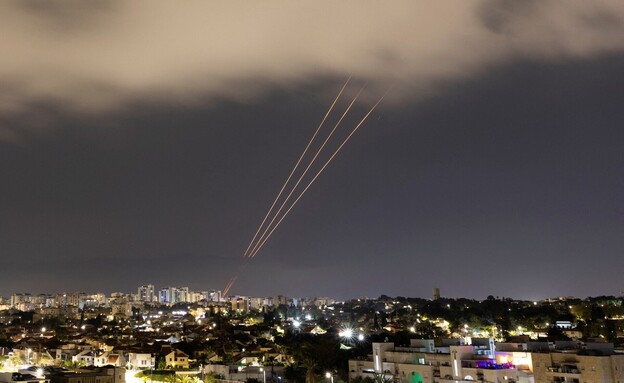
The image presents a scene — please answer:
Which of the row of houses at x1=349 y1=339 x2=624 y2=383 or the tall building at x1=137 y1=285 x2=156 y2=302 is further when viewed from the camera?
the tall building at x1=137 y1=285 x2=156 y2=302

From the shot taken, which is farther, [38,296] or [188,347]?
[38,296]

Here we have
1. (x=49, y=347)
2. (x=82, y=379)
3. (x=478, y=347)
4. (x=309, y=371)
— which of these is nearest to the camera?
(x=82, y=379)

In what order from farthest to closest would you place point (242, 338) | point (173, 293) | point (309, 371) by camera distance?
point (173, 293) → point (242, 338) → point (309, 371)

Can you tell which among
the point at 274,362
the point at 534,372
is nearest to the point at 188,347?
the point at 274,362

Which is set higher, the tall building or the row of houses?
the tall building

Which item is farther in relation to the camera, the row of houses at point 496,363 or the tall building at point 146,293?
the tall building at point 146,293

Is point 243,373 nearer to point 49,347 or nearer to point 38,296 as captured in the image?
point 49,347

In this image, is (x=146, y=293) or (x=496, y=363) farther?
(x=146, y=293)

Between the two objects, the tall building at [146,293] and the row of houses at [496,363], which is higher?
the tall building at [146,293]

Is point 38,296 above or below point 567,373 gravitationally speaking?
above
